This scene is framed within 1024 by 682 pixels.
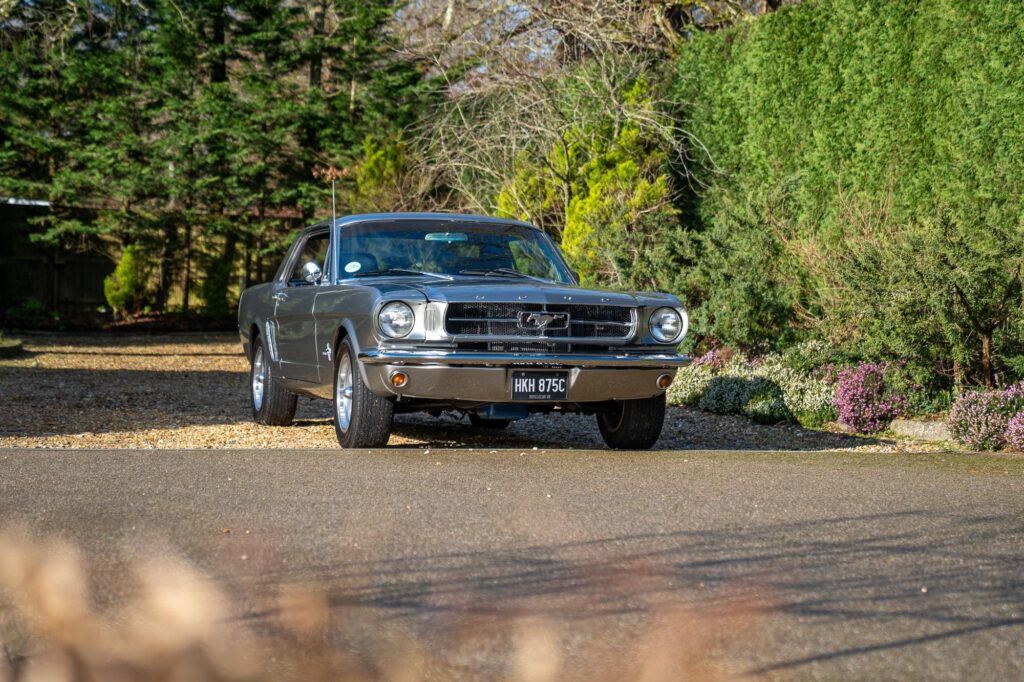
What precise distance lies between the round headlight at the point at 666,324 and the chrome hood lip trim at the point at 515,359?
20 centimetres

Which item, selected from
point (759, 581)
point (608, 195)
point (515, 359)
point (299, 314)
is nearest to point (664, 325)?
point (515, 359)

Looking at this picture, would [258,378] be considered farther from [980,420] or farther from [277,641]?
[277,641]

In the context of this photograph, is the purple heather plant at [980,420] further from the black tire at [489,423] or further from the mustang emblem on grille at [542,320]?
the black tire at [489,423]

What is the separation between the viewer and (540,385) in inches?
335

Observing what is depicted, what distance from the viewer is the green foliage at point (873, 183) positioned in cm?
1064

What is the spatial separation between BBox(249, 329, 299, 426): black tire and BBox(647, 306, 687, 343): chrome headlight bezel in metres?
3.35

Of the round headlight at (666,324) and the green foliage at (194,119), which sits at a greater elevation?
the green foliage at (194,119)

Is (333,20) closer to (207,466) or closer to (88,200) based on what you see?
(88,200)

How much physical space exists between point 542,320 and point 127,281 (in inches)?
788

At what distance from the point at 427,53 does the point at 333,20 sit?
19.1ft

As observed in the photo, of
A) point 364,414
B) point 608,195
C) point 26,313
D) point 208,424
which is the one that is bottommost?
point 208,424

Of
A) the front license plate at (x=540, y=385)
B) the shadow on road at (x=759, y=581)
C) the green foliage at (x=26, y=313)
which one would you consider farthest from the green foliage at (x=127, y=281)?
the shadow on road at (x=759, y=581)

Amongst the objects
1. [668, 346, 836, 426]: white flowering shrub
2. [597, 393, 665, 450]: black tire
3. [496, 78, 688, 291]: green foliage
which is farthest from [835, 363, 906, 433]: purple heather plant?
[496, 78, 688, 291]: green foliage

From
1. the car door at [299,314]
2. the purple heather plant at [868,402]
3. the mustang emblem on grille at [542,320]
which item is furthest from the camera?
the purple heather plant at [868,402]
